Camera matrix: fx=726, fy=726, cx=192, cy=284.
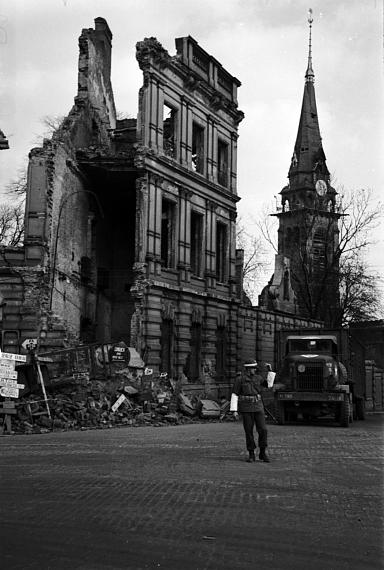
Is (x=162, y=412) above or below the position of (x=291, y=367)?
below

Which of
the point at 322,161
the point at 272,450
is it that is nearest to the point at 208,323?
the point at 272,450

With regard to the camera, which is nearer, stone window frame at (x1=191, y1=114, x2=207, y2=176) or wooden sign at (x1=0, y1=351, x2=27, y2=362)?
wooden sign at (x1=0, y1=351, x2=27, y2=362)

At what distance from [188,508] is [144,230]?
19.1m

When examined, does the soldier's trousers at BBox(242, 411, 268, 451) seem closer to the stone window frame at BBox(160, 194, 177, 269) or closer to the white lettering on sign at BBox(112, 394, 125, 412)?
the white lettering on sign at BBox(112, 394, 125, 412)

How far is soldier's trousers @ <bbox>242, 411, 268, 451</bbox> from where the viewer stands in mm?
12115


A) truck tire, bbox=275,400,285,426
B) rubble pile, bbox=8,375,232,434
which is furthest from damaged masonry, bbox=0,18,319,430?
truck tire, bbox=275,400,285,426

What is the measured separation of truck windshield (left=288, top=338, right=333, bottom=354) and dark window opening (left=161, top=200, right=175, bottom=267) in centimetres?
689

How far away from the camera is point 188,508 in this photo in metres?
7.82

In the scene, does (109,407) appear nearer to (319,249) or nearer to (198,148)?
(198,148)

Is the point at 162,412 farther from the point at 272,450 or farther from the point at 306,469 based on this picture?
the point at 306,469

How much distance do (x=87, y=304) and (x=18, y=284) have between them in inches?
227

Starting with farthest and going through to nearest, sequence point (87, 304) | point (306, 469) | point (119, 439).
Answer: point (87, 304) → point (119, 439) → point (306, 469)

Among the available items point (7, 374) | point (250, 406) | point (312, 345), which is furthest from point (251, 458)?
point (312, 345)

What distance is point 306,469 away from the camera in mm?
11117
